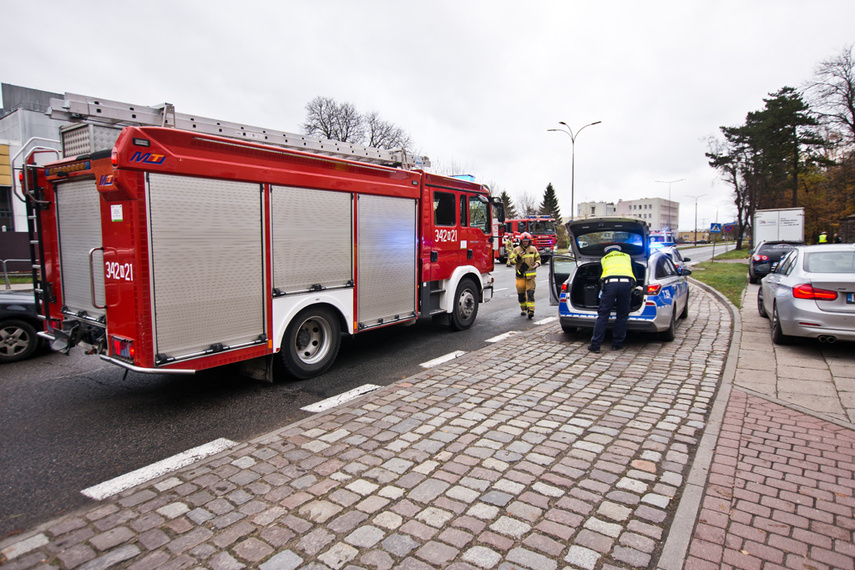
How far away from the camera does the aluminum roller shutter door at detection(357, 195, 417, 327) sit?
21.4ft

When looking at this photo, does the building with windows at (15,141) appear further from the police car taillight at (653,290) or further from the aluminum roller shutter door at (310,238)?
the police car taillight at (653,290)

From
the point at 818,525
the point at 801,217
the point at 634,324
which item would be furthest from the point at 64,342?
the point at 801,217

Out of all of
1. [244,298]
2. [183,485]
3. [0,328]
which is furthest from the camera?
[0,328]

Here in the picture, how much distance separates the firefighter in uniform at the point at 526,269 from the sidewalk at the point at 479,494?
498 cm

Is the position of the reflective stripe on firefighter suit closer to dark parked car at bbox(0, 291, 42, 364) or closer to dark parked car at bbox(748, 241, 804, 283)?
dark parked car at bbox(0, 291, 42, 364)

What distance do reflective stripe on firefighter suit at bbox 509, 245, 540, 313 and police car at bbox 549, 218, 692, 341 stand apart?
1296mm

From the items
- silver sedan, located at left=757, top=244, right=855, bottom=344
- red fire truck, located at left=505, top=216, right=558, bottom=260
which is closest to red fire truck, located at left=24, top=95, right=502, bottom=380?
silver sedan, located at left=757, top=244, right=855, bottom=344

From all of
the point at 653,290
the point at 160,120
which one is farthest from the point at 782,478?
the point at 160,120

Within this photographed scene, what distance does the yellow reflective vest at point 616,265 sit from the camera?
7.05m

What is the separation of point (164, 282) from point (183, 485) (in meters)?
1.88

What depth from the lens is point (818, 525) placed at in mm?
2828

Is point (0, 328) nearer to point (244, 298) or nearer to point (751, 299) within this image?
point (244, 298)

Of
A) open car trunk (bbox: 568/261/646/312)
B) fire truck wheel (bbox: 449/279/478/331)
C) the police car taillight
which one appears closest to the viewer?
the police car taillight

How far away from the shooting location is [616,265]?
714 cm
